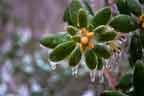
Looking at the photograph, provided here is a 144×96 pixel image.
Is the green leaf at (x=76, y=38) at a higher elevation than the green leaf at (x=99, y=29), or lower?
lower

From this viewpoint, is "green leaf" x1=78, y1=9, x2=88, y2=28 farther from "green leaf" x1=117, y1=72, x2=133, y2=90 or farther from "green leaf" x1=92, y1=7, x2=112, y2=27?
"green leaf" x1=117, y1=72, x2=133, y2=90

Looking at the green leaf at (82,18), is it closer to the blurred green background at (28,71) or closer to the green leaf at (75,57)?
the green leaf at (75,57)

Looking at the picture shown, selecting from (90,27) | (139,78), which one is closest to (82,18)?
(90,27)

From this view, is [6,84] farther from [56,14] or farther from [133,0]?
[56,14]

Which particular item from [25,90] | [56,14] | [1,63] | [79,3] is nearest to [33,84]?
[25,90]

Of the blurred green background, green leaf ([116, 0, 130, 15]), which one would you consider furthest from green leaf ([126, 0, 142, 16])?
the blurred green background

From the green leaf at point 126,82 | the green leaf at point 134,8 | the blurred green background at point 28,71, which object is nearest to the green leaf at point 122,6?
the green leaf at point 134,8
